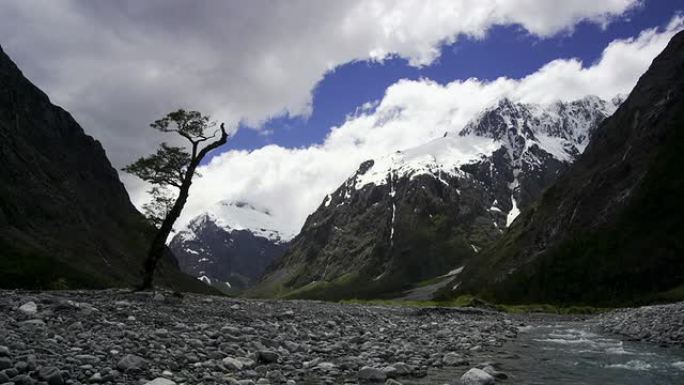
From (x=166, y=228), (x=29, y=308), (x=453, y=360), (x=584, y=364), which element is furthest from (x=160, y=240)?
(x=584, y=364)

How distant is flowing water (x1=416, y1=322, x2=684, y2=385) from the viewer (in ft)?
60.8

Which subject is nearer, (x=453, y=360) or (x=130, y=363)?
(x=130, y=363)

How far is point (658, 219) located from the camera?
14900 cm

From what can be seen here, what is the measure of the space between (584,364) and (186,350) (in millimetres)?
17392

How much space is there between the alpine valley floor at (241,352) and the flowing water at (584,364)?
0.20ft

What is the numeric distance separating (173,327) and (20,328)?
237 inches

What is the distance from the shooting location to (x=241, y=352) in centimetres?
1627

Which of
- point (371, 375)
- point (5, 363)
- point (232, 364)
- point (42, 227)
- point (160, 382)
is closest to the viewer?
point (5, 363)

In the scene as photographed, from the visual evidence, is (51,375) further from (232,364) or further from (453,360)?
(453,360)

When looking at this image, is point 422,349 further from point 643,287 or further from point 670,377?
point 643,287

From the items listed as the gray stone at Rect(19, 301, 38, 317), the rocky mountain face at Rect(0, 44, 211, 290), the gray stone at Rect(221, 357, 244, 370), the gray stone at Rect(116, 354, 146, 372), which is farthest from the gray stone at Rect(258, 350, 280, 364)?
the rocky mountain face at Rect(0, 44, 211, 290)

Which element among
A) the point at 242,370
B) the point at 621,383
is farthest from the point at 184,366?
the point at 621,383

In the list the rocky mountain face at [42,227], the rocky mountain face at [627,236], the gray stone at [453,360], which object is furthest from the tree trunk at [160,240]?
the rocky mountain face at [627,236]

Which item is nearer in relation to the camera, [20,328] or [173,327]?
[20,328]
